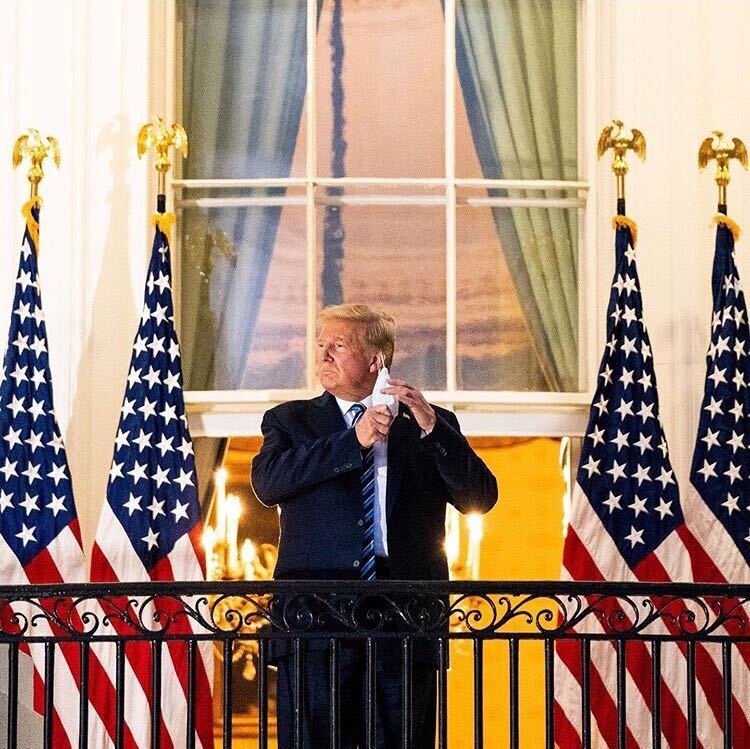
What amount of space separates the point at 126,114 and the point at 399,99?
3.62 feet

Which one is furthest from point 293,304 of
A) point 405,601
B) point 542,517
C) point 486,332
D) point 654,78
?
point 405,601

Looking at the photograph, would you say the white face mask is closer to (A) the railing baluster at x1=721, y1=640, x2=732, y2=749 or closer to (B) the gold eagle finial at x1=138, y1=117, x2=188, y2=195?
(A) the railing baluster at x1=721, y1=640, x2=732, y2=749

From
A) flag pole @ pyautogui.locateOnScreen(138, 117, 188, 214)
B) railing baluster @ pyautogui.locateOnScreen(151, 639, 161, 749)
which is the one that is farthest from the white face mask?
flag pole @ pyautogui.locateOnScreen(138, 117, 188, 214)

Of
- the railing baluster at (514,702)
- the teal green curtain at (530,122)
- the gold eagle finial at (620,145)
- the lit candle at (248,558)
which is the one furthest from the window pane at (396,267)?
the railing baluster at (514,702)

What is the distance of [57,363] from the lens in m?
5.89

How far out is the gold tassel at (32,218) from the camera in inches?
220

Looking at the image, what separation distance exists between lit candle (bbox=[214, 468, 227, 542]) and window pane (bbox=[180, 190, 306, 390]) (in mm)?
353

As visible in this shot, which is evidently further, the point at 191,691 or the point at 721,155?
the point at 721,155

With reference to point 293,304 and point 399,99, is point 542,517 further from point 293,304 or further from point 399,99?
point 399,99

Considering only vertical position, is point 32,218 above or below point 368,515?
above

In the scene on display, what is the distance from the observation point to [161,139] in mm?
5707

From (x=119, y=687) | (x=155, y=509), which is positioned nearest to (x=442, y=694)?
(x=119, y=687)

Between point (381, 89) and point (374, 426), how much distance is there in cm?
245

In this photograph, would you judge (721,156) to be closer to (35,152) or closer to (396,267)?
(396,267)
